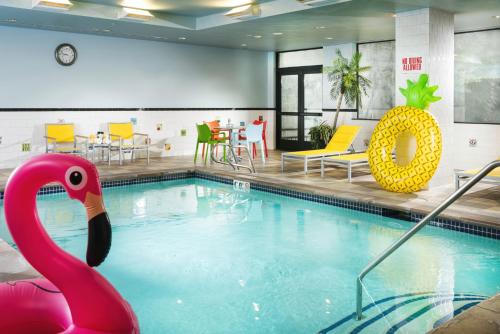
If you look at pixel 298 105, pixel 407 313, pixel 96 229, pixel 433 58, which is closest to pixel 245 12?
pixel 433 58

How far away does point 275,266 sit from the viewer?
4590mm

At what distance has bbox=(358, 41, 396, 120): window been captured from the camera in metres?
11.0

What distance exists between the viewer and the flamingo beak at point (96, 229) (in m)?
2.06

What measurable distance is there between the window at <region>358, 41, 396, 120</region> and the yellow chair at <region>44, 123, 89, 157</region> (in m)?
5.92

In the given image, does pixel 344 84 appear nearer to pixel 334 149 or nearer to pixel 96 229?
pixel 334 149

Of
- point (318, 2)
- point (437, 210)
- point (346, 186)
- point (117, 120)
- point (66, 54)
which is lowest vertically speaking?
point (346, 186)

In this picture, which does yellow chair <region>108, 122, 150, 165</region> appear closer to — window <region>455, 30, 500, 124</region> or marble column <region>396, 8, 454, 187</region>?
marble column <region>396, 8, 454, 187</region>

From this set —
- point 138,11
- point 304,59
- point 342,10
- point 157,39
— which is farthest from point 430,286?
point 304,59

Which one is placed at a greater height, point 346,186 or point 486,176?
point 486,176

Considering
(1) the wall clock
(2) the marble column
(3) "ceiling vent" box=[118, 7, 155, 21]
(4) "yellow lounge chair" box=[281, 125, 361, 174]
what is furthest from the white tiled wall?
(2) the marble column

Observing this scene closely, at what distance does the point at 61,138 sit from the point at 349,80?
5890 millimetres

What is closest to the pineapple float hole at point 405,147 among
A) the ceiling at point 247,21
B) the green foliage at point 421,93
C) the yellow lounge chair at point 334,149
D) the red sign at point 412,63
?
the green foliage at point 421,93

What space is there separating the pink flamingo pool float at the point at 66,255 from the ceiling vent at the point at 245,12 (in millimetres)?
6616

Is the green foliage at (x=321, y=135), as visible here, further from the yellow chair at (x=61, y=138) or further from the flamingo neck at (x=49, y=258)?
the flamingo neck at (x=49, y=258)
